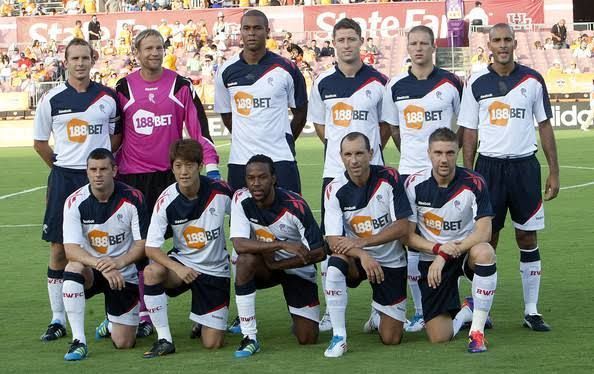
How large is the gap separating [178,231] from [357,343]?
54.8 inches

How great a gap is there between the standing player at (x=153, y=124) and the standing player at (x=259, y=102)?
11.2 inches

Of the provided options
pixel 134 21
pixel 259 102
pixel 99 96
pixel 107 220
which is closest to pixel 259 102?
pixel 259 102

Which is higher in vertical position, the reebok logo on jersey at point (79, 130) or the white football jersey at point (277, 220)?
the reebok logo on jersey at point (79, 130)

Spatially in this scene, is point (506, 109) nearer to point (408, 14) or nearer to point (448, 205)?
point (448, 205)

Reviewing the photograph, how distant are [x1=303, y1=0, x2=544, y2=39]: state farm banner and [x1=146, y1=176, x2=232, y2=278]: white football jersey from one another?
2812 cm

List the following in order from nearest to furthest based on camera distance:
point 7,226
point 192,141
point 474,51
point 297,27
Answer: point 192,141, point 7,226, point 474,51, point 297,27

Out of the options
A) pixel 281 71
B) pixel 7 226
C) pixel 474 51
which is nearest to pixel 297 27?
pixel 474 51

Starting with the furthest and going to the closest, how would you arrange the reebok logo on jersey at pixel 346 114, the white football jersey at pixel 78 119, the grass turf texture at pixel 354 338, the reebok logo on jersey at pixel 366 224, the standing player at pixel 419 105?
1. the reebok logo on jersey at pixel 346 114
2. the standing player at pixel 419 105
3. the white football jersey at pixel 78 119
4. the reebok logo on jersey at pixel 366 224
5. the grass turf texture at pixel 354 338

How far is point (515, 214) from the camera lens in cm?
841

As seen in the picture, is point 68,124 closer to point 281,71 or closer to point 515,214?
point 281,71

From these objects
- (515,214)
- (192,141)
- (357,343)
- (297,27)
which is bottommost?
(357,343)

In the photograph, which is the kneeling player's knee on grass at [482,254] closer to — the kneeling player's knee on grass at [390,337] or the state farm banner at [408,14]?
the kneeling player's knee on grass at [390,337]

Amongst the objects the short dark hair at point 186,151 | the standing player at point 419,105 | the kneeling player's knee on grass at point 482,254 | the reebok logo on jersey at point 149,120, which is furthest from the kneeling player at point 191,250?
the kneeling player's knee on grass at point 482,254

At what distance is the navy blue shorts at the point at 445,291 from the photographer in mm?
7711
